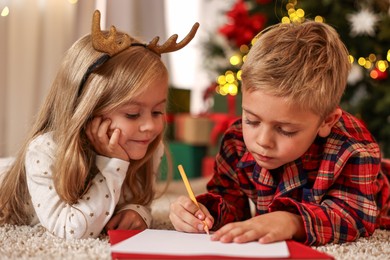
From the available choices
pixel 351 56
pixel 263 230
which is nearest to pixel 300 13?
pixel 351 56

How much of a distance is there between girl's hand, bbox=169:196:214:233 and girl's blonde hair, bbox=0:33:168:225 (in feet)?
0.64

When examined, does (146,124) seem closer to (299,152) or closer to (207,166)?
(299,152)

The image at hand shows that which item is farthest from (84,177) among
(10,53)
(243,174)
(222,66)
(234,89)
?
(222,66)

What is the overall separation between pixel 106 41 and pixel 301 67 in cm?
37

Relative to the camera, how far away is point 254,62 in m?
1.04

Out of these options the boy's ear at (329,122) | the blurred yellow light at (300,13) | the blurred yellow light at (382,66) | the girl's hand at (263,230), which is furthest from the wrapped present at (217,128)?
the girl's hand at (263,230)

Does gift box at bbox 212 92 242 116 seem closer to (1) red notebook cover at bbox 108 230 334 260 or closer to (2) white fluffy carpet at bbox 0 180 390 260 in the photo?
(2) white fluffy carpet at bbox 0 180 390 260

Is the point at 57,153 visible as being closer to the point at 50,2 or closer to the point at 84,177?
the point at 84,177

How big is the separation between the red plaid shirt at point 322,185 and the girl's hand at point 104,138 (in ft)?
0.63

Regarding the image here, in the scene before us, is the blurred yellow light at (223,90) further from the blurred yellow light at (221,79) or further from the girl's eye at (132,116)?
the girl's eye at (132,116)

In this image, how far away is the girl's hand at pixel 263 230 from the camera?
2.98 feet

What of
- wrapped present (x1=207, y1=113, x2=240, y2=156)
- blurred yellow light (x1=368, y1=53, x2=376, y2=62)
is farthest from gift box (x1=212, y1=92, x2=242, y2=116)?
blurred yellow light (x1=368, y1=53, x2=376, y2=62)

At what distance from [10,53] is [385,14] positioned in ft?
4.55

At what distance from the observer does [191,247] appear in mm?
879
